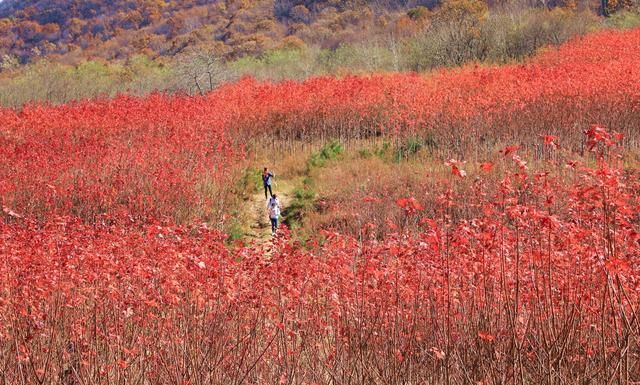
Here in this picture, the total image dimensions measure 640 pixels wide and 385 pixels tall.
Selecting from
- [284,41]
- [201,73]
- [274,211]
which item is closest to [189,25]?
[284,41]

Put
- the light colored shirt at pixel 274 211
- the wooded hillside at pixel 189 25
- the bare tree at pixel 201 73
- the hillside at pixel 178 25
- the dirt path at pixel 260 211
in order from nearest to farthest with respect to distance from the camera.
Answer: the light colored shirt at pixel 274 211
the dirt path at pixel 260 211
the bare tree at pixel 201 73
the wooded hillside at pixel 189 25
the hillside at pixel 178 25

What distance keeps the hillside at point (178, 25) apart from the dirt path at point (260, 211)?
36.1 m

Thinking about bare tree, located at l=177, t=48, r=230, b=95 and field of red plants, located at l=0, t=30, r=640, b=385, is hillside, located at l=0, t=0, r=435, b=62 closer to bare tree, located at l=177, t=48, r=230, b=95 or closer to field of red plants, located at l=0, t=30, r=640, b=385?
bare tree, located at l=177, t=48, r=230, b=95

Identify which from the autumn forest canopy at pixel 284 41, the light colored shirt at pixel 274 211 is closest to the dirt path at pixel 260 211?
the light colored shirt at pixel 274 211

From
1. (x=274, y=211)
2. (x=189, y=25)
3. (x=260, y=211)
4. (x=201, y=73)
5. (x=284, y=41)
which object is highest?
(x=274, y=211)

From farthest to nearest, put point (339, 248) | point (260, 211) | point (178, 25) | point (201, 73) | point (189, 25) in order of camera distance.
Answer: point (178, 25) < point (189, 25) < point (201, 73) < point (260, 211) < point (339, 248)

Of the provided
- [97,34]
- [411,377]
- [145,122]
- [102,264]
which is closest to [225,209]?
[145,122]

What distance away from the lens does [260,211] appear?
16.7 m

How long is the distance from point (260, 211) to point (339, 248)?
887cm

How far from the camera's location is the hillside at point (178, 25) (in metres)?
68.1

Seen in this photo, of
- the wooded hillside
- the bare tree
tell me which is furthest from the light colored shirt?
the wooded hillside

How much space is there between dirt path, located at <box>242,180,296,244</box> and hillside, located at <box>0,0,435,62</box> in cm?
3612

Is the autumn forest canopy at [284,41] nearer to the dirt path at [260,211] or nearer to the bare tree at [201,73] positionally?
the bare tree at [201,73]

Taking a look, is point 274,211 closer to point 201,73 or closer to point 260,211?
point 260,211
